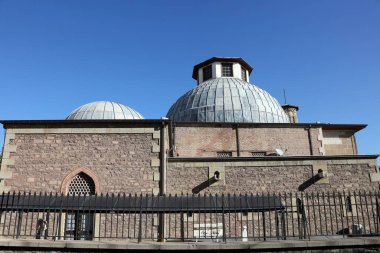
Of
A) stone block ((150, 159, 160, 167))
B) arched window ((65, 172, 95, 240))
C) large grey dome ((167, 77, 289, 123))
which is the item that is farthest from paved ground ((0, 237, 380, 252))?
large grey dome ((167, 77, 289, 123))

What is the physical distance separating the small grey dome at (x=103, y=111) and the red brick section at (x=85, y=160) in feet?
15.0

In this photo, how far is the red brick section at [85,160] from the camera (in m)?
12.3

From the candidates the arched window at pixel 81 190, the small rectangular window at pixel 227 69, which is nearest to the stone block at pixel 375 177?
the arched window at pixel 81 190

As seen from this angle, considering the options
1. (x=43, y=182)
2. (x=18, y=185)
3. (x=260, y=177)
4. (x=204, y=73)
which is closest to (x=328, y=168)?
(x=260, y=177)

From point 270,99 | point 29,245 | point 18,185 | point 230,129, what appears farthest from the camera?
point 270,99

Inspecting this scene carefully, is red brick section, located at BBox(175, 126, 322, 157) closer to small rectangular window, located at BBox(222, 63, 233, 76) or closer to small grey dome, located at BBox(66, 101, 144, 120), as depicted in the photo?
small grey dome, located at BBox(66, 101, 144, 120)

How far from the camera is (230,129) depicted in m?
18.4

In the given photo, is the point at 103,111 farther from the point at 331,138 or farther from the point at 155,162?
the point at 331,138

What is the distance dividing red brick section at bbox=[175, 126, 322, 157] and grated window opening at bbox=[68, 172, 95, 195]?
20.5ft

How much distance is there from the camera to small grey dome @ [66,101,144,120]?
17500 millimetres

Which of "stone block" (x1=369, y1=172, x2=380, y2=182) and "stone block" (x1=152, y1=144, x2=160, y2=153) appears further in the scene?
"stone block" (x1=369, y1=172, x2=380, y2=182)

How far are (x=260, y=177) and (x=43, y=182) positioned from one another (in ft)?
27.4

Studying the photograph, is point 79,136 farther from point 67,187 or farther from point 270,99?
point 270,99

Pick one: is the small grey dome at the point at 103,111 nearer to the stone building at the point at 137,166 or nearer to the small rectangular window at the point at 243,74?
the stone building at the point at 137,166
